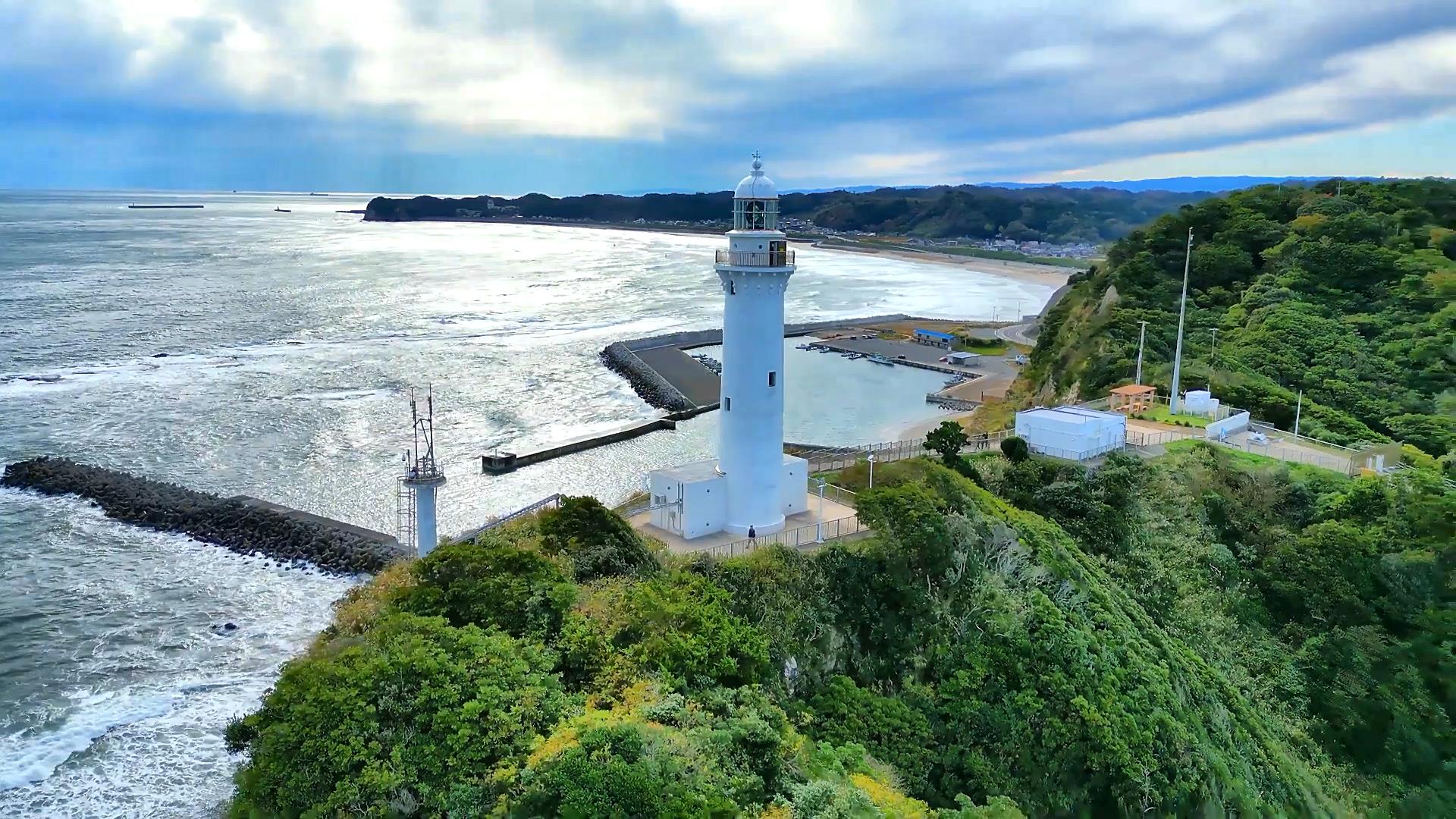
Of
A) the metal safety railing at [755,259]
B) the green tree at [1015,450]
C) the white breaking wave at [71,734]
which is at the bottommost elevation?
the white breaking wave at [71,734]

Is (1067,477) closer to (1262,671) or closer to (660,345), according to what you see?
(1262,671)

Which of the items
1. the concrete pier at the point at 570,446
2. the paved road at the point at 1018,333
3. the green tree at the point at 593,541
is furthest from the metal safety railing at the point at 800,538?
the paved road at the point at 1018,333

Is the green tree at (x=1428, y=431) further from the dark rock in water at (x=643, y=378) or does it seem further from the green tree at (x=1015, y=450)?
the dark rock in water at (x=643, y=378)

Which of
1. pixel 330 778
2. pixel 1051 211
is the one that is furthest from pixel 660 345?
pixel 1051 211

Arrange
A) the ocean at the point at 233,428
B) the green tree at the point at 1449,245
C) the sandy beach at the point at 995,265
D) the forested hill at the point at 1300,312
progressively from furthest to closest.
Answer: the sandy beach at the point at 995,265, the green tree at the point at 1449,245, the forested hill at the point at 1300,312, the ocean at the point at 233,428

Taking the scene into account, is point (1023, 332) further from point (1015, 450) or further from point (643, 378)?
point (1015, 450)

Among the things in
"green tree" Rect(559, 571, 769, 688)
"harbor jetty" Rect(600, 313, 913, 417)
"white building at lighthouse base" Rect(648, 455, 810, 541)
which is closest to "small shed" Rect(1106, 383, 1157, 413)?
"white building at lighthouse base" Rect(648, 455, 810, 541)
